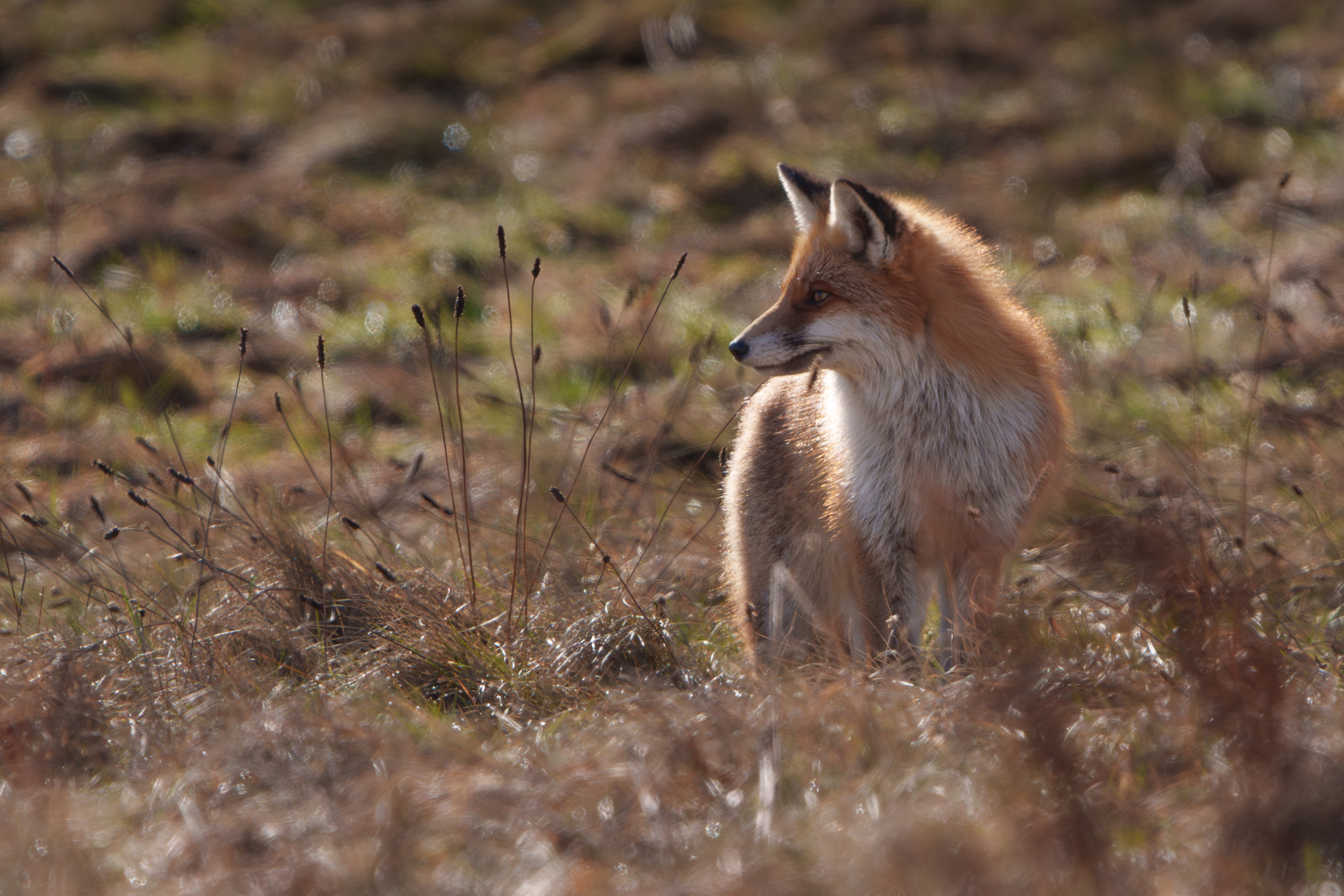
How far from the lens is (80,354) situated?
842cm

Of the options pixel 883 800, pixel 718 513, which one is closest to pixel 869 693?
pixel 883 800

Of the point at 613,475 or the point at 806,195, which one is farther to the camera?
the point at 613,475

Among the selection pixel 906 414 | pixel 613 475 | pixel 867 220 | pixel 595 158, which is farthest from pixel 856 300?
pixel 595 158

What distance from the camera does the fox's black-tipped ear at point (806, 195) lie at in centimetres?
495

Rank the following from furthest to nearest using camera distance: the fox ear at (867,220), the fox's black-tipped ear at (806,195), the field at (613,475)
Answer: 1. the fox's black-tipped ear at (806,195)
2. the fox ear at (867,220)
3. the field at (613,475)

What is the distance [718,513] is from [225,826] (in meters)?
3.26

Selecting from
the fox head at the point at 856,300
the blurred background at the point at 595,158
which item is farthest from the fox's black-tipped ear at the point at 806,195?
the blurred background at the point at 595,158

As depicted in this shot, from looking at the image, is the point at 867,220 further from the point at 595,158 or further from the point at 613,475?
the point at 595,158

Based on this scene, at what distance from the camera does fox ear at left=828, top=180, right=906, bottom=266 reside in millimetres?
4496

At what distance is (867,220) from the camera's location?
15.0 feet

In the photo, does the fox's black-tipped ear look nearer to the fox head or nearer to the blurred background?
the fox head

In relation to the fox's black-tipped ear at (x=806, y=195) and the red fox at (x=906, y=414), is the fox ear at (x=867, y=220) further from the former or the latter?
the fox's black-tipped ear at (x=806, y=195)

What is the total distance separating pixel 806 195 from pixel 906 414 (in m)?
1.10

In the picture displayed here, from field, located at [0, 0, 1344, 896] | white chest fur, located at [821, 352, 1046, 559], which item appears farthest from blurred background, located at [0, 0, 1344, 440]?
white chest fur, located at [821, 352, 1046, 559]
